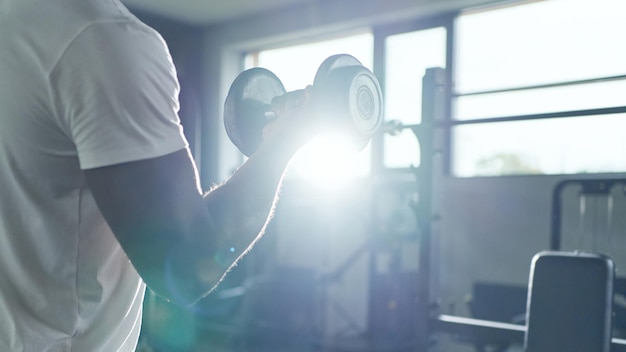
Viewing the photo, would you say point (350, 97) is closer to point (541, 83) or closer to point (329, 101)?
point (329, 101)

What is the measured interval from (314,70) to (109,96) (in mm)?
3205

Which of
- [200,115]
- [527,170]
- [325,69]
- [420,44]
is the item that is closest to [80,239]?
[325,69]

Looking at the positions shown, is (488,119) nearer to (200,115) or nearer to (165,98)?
(165,98)

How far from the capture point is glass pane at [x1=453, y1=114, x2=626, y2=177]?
2.83 metres

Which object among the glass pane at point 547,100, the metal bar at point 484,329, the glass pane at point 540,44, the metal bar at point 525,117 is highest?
the glass pane at point 540,44

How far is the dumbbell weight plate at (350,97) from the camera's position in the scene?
0.74 metres

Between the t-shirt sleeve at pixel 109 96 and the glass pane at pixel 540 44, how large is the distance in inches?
102

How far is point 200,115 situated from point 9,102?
4277 millimetres

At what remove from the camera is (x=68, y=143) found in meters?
0.55

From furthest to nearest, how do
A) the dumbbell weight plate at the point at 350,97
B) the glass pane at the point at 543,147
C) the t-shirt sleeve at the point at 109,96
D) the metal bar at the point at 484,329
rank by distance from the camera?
the glass pane at the point at 543,147 < the metal bar at the point at 484,329 < the dumbbell weight plate at the point at 350,97 < the t-shirt sleeve at the point at 109,96

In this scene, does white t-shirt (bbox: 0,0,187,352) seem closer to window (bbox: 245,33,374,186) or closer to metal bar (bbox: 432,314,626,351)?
metal bar (bbox: 432,314,626,351)

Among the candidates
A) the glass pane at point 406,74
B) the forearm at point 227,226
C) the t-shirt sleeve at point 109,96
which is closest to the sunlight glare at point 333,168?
the glass pane at point 406,74

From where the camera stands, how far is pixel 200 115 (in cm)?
475

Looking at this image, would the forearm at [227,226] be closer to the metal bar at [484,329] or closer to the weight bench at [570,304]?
the weight bench at [570,304]
